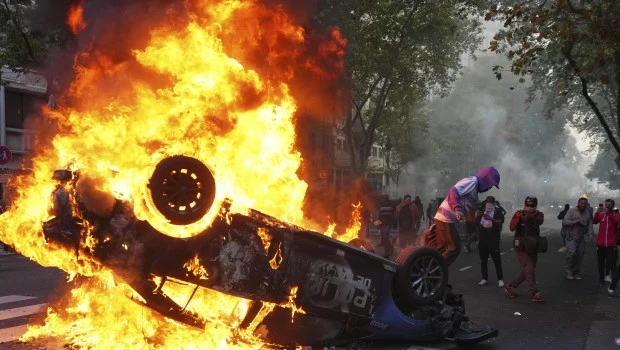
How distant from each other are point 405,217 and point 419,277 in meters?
10.2

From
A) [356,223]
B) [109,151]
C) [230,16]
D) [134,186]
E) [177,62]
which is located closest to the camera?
[134,186]

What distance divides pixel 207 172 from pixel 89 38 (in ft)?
12.3

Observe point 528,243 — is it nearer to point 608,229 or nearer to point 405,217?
point 608,229

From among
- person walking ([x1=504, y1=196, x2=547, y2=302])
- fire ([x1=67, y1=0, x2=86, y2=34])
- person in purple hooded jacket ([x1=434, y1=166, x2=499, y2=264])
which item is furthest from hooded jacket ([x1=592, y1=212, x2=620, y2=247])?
fire ([x1=67, y1=0, x2=86, y2=34])

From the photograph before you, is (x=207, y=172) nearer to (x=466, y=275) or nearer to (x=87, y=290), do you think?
(x=87, y=290)

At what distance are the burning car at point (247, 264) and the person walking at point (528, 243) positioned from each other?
4370 mm

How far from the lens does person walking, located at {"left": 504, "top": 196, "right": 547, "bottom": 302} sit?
9.86 meters

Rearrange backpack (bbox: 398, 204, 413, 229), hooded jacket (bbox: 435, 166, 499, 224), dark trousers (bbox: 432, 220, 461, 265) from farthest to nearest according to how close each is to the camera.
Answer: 1. backpack (bbox: 398, 204, 413, 229)
2. hooded jacket (bbox: 435, 166, 499, 224)
3. dark trousers (bbox: 432, 220, 461, 265)

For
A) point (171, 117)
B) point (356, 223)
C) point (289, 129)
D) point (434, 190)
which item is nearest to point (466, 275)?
point (356, 223)

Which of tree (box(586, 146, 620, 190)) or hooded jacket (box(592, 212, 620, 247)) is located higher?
tree (box(586, 146, 620, 190))

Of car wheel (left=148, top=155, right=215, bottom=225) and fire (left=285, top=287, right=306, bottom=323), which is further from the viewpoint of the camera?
fire (left=285, top=287, right=306, bottom=323)

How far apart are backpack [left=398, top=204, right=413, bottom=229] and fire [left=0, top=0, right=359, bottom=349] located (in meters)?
9.76

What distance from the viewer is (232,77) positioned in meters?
6.17

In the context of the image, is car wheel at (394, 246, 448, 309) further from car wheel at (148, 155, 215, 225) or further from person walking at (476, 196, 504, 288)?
person walking at (476, 196, 504, 288)
